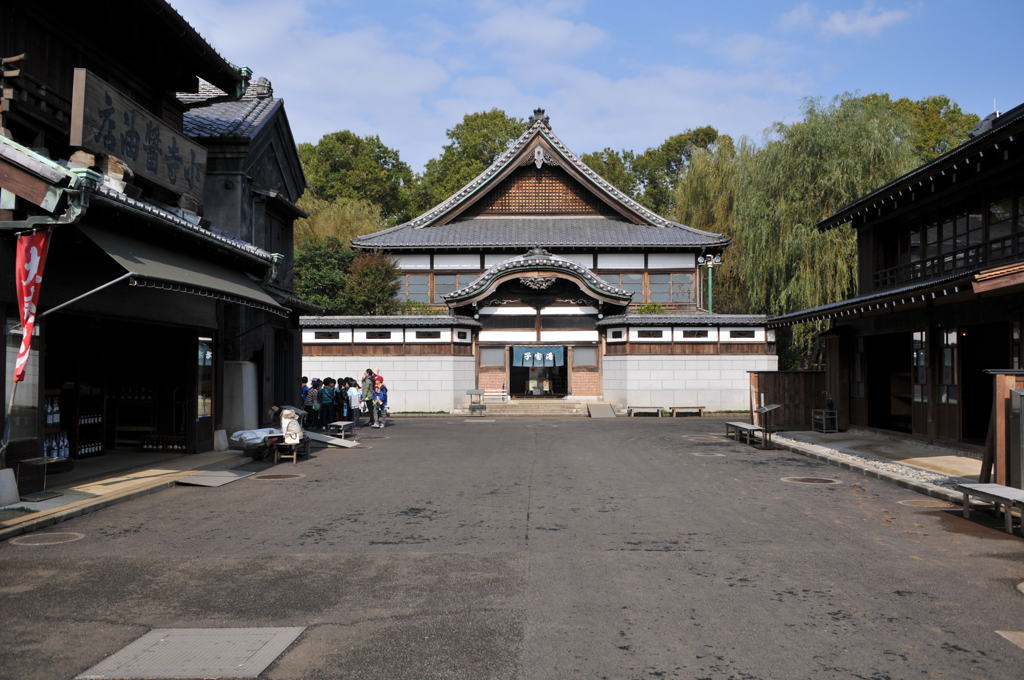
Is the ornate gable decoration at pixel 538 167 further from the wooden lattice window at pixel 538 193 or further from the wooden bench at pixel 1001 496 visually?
the wooden bench at pixel 1001 496

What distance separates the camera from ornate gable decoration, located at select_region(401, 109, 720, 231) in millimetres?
41125

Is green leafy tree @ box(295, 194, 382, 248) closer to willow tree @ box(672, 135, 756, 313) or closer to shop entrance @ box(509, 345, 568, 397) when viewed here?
shop entrance @ box(509, 345, 568, 397)

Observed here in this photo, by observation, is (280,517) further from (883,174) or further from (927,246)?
(883,174)

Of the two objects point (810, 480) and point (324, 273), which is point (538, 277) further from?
point (810, 480)

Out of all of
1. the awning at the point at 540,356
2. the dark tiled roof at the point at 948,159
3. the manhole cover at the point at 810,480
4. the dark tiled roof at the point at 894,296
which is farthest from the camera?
the awning at the point at 540,356

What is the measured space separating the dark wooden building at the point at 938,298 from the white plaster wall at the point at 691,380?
404 inches

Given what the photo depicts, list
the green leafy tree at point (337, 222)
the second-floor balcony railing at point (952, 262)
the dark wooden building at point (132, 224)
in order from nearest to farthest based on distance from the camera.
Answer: the dark wooden building at point (132, 224)
the second-floor balcony railing at point (952, 262)
the green leafy tree at point (337, 222)

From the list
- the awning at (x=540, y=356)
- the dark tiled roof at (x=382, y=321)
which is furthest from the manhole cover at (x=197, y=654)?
the awning at (x=540, y=356)

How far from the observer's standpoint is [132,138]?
13852 millimetres

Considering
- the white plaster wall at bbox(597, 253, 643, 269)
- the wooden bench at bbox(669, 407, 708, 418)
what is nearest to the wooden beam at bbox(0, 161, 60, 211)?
the wooden bench at bbox(669, 407, 708, 418)

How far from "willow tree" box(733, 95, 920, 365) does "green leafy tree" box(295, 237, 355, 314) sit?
19.3m

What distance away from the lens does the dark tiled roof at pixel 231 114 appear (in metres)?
19.8

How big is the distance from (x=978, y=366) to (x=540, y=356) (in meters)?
20.1

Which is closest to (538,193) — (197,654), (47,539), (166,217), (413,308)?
(413,308)
